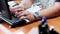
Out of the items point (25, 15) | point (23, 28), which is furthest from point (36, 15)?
point (23, 28)

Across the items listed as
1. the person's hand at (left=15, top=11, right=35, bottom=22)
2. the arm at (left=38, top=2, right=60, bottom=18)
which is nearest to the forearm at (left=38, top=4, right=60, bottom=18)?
the arm at (left=38, top=2, right=60, bottom=18)

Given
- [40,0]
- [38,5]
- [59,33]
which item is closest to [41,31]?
[59,33]

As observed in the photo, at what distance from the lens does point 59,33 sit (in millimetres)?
1107

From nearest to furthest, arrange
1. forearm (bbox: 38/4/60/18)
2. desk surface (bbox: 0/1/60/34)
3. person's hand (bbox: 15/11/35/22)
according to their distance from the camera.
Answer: desk surface (bbox: 0/1/60/34) → person's hand (bbox: 15/11/35/22) → forearm (bbox: 38/4/60/18)

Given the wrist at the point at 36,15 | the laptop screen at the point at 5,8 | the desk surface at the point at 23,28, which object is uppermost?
the laptop screen at the point at 5,8

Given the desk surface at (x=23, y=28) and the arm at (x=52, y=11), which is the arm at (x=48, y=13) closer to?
the arm at (x=52, y=11)

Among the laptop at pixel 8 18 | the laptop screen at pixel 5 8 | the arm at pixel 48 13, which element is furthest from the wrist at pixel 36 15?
the laptop screen at pixel 5 8

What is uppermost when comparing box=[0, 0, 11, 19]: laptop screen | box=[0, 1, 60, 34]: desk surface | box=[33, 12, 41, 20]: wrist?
box=[0, 0, 11, 19]: laptop screen

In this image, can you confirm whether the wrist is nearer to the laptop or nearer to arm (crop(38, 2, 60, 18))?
arm (crop(38, 2, 60, 18))

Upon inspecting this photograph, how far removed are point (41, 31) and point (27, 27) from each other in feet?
1.18

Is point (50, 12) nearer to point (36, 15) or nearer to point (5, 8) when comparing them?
point (36, 15)

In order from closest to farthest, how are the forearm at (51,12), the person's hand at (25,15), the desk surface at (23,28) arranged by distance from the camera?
1. the desk surface at (23,28)
2. the person's hand at (25,15)
3. the forearm at (51,12)

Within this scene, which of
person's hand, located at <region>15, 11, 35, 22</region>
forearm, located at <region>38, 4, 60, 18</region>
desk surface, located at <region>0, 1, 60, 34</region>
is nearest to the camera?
desk surface, located at <region>0, 1, 60, 34</region>

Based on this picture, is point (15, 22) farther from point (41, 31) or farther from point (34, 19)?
point (41, 31)
